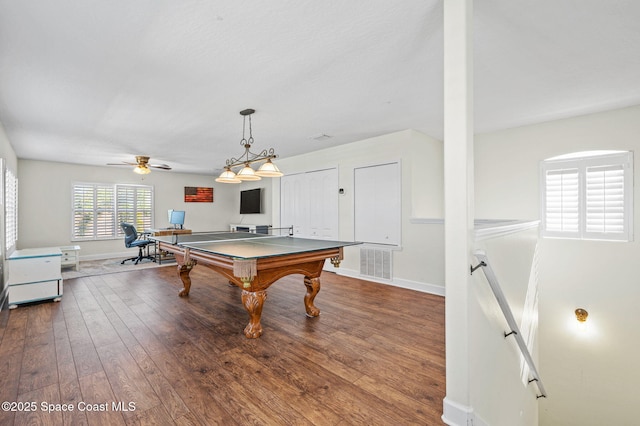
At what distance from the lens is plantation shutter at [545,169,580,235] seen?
4113mm

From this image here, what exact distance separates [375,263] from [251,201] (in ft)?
16.1

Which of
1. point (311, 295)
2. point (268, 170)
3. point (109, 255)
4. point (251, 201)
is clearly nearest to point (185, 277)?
point (311, 295)

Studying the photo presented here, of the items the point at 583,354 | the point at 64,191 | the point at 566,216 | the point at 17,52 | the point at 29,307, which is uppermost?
the point at 17,52

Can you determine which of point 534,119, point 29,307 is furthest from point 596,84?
point 29,307

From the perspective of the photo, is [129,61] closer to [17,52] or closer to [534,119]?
[17,52]

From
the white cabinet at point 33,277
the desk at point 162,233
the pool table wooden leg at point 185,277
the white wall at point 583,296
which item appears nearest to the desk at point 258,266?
the pool table wooden leg at point 185,277

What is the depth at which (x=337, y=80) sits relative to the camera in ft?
9.46

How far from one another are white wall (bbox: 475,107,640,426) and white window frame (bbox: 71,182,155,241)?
8698 millimetres

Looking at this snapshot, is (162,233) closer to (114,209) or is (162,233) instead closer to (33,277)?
(114,209)

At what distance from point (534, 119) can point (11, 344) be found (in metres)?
6.53

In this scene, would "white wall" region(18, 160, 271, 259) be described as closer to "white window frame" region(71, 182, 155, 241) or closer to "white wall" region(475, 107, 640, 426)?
"white window frame" region(71, 182, 155, 241)

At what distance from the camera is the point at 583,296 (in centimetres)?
393

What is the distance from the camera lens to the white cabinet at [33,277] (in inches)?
146

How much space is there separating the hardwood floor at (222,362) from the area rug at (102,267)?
76.0 inches
